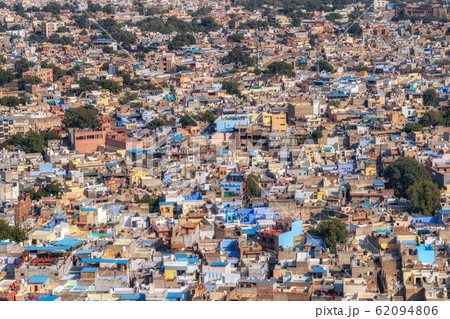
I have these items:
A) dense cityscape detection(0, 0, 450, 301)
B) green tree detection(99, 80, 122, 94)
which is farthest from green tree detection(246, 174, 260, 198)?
green tree detection(99, 80, 122, 94)

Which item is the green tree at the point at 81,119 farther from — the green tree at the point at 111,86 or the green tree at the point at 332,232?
the green tree at the point at 332,232

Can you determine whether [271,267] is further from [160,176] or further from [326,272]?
[160,176]

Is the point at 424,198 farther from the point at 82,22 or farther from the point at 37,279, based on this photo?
the point at 82,22

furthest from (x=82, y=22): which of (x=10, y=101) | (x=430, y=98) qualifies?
(x=430, y=98)

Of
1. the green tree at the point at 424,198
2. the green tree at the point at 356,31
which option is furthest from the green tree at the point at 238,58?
the green tree at the point at 424,198

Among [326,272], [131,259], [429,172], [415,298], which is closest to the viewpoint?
[415,298]
